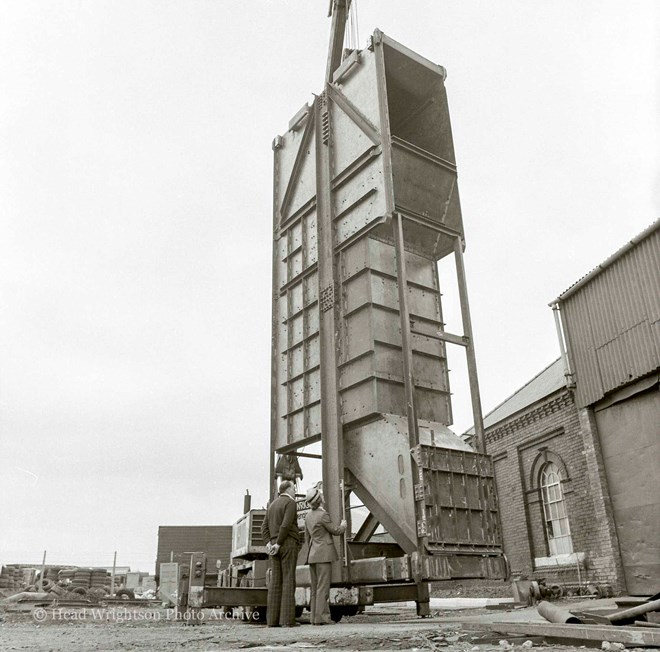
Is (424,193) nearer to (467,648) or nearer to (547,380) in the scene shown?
(467,648)

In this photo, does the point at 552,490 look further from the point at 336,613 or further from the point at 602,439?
the point at 336,613

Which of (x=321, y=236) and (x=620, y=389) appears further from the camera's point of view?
(x=620, y=389)

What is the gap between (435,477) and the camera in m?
7.77

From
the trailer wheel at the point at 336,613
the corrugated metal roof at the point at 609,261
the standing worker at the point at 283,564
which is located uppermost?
the corrugated metal roof at the point at 609,261

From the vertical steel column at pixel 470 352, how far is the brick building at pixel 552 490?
5.33m

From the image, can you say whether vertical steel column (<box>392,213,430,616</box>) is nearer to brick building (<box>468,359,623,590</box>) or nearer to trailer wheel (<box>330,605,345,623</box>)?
trailer wheel (<box>330,605,345,623</box>)

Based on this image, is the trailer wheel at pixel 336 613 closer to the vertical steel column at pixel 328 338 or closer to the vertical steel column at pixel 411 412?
the vertical steel column at pixel 328 338

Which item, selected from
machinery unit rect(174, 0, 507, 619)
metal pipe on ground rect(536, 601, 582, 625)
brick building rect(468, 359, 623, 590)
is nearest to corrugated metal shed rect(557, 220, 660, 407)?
brick building rect(468, 359, 623, 590)

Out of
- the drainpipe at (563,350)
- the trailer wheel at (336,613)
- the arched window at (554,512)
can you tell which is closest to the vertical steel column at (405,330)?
the trailer wheel at (336,613)

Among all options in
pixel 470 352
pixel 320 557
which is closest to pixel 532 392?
pixel 470 352

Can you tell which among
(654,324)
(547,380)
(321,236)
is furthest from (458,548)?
(547,380)

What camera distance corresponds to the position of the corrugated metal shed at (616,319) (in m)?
11.8

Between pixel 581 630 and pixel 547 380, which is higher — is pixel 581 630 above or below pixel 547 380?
below

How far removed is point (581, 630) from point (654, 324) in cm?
889
